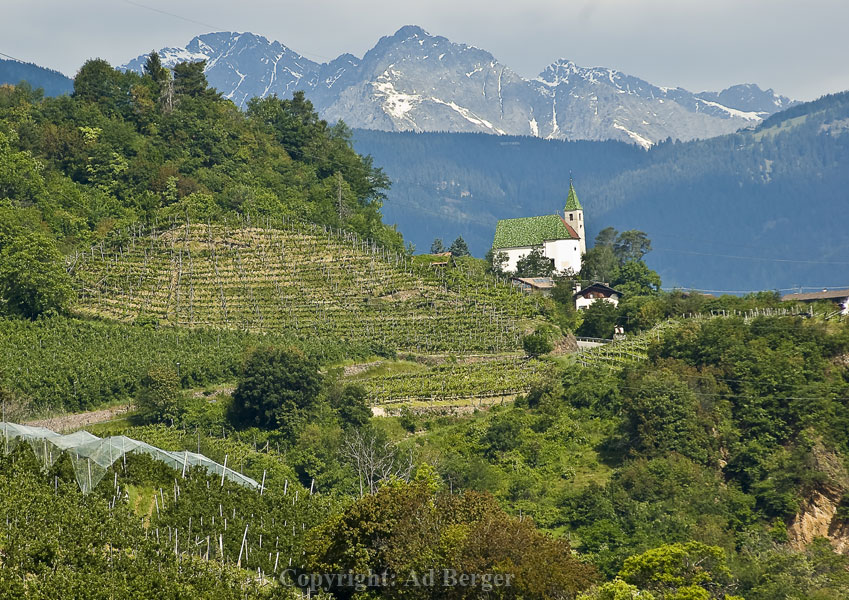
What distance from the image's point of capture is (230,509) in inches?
1289

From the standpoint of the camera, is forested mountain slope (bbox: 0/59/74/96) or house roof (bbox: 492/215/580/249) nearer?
house roof (bbox: 492/215/580/249)

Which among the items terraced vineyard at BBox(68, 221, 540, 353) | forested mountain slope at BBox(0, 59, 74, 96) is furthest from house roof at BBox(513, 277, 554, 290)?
forested mountain slope at BBox(0, 59, 74, 96)

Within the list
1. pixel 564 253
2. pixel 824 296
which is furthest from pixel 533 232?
pixel 824 296

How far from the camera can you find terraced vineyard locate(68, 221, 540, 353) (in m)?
57.4

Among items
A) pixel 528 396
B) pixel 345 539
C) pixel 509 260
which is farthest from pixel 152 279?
pixel 345 539

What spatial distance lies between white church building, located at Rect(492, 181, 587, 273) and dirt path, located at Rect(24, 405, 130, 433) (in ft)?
120

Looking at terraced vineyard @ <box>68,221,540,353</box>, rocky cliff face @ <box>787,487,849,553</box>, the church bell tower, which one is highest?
the church bell tower

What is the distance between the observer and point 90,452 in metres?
33.9

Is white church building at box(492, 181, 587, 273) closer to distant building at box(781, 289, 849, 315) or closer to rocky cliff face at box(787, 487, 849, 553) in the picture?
distant building at box(781, 289, 849, 315)

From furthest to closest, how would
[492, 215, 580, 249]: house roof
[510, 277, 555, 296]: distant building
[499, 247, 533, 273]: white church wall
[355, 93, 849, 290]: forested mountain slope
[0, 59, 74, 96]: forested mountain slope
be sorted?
[355, 93, 849, 290]: forested mountain slope, [0, 59, 74, 96]: forested mountain slope, [492, 215, 580, 249]: house roof, [499, 247, 533, 273]: white church wall, [510, 277, 555, 296]: distant building

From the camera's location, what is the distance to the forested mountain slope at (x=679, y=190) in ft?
446

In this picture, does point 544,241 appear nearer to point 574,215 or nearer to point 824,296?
point 574,215

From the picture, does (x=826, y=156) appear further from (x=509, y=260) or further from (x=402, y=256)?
(x=402, y=256)

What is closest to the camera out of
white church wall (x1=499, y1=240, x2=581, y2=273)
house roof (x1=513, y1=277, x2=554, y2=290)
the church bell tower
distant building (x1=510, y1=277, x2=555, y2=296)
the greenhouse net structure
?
the greenhouse net structure
